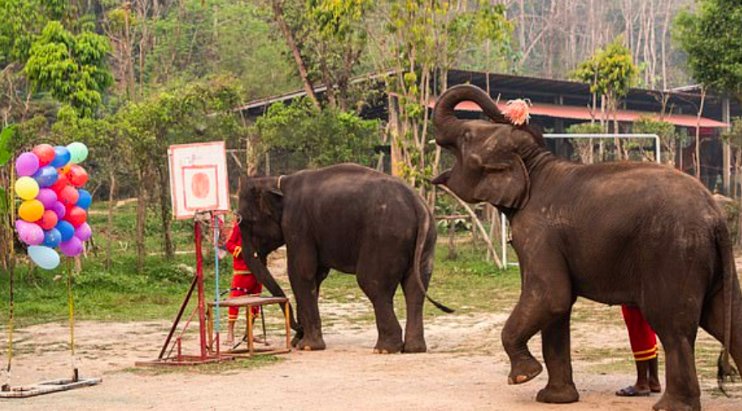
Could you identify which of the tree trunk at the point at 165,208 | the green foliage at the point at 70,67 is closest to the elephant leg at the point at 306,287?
the tree trunk at the point at 165,208

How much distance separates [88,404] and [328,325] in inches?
240

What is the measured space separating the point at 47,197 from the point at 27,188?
26 cm

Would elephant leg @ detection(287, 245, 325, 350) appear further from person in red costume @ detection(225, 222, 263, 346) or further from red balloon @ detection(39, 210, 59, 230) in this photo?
red balloon @ detection(39, 210, 59, 230)

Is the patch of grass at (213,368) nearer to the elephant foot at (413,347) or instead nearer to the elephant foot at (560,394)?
the elephant foot at (413,347)

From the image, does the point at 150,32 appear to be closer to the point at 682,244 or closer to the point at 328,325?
the point at 328,325

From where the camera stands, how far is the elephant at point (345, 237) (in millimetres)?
12602

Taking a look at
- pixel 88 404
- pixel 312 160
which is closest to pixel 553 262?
pixel 88 404

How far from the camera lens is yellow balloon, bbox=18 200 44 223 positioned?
9711 mm

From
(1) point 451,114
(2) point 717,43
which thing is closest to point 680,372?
(1) point 451,114

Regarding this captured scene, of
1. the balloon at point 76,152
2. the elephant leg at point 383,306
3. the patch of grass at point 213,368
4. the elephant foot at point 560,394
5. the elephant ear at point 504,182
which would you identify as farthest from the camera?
the elephant leg at point 383,306

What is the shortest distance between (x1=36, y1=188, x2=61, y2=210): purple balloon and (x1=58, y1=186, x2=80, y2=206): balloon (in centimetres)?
17

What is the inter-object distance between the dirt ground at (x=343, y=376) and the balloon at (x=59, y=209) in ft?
4.66

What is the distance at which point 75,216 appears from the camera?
1031cm

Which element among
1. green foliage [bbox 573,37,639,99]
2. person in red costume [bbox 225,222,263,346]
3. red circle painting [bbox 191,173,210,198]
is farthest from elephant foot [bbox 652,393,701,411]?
green foliage [bbox 573,37,639,99]
